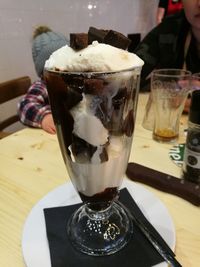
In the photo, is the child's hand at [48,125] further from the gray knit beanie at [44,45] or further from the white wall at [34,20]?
the white wall at [34,20]

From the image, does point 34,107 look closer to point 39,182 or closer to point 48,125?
point 48,125

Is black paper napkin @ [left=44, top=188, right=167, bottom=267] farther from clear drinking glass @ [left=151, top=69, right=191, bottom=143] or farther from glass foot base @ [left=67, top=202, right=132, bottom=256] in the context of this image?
clear drinking glass @ [left=151, top=69, right=191, bottom=143]

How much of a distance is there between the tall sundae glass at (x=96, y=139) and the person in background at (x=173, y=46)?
1.08 m

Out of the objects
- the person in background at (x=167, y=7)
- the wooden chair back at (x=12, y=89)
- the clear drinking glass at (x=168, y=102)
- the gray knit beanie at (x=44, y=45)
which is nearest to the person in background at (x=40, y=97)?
the gray knit beanie at (x=44, y=45)

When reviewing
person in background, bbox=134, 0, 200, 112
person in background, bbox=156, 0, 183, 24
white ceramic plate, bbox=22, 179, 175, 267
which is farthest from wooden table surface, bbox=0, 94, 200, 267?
person in background, bbox=156, 0, 183, 24

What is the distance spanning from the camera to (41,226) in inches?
A: 21.3

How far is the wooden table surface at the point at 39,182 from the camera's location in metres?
0.50

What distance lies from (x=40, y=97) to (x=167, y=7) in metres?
1.72

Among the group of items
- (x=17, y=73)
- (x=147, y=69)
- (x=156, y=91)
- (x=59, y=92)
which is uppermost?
(x=59, y=92)

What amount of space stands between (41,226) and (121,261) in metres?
0.16

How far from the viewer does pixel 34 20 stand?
77.0 inches

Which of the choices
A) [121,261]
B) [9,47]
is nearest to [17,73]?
[9,47]

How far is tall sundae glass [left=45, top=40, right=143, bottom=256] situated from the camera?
43 centimetres

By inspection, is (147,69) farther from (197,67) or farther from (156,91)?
(156,91)
